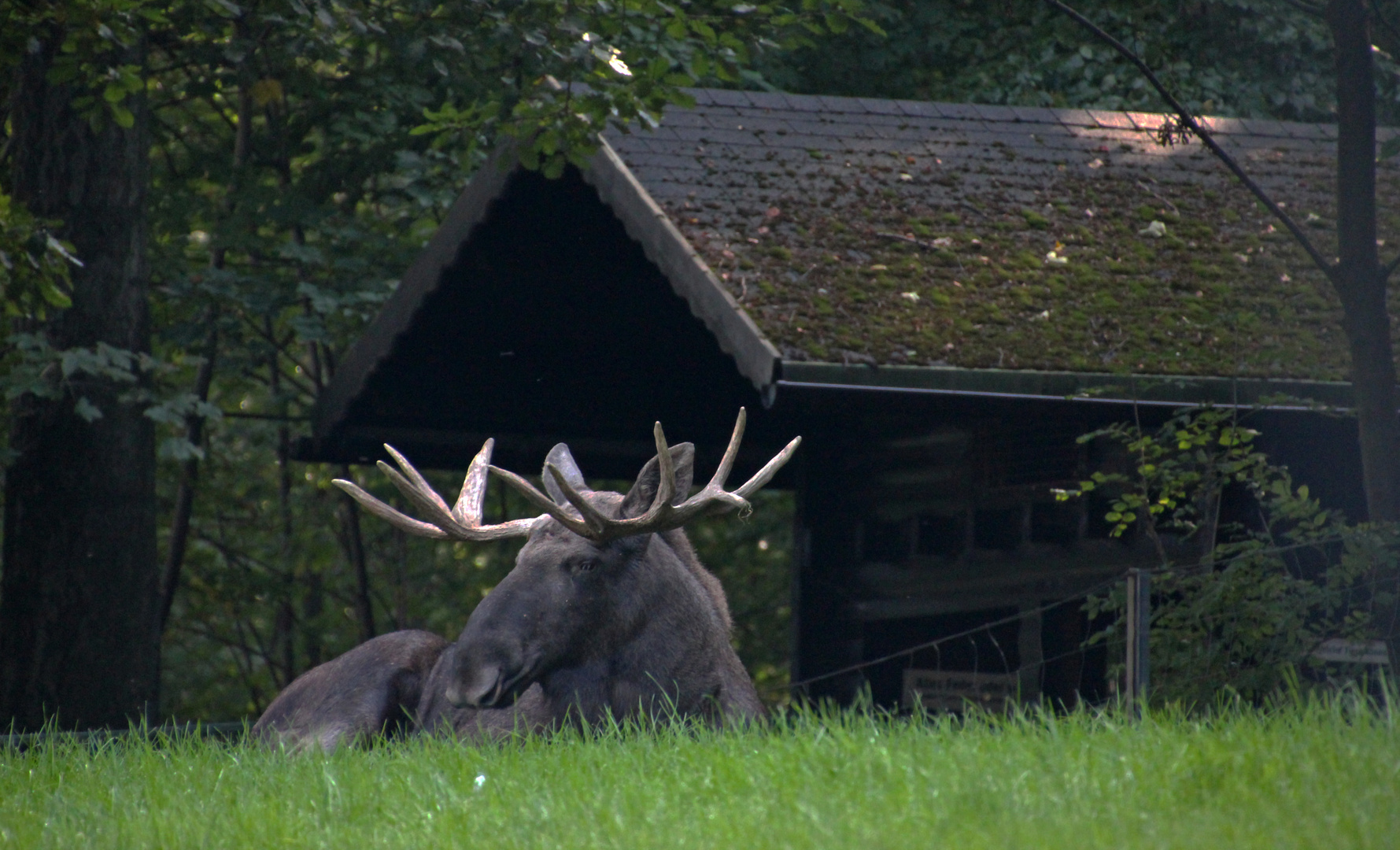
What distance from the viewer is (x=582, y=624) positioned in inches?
231

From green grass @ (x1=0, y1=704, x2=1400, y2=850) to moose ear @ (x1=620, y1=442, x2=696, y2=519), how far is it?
921mm

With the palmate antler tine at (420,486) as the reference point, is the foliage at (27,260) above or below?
above

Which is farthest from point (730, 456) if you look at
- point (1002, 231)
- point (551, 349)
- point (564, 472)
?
point (551, 349)

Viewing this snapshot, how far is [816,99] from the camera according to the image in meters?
9.88

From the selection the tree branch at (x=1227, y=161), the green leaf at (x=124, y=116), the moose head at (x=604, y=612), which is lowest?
the moose head at (x=604, y=612)

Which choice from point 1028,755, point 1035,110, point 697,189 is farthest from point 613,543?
point 1035,110

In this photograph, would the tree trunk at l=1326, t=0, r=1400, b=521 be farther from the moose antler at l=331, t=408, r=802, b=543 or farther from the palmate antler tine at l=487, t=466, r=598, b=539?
the palmate antler tine at l=487, t=466, r=598, b=539

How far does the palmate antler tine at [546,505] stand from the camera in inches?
223

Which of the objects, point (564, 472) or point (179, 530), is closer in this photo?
point (564, 472)

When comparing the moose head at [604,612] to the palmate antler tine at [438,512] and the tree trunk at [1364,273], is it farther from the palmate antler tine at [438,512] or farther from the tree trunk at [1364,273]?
the tree trunk at [1364,273]

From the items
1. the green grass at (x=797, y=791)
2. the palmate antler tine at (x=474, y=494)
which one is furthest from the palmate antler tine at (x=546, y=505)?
the green grass at (x=797, y=791)

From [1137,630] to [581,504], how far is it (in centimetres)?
188

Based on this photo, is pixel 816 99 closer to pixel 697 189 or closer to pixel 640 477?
pixel 697 189

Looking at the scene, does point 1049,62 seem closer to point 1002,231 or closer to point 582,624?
point 1002,231
